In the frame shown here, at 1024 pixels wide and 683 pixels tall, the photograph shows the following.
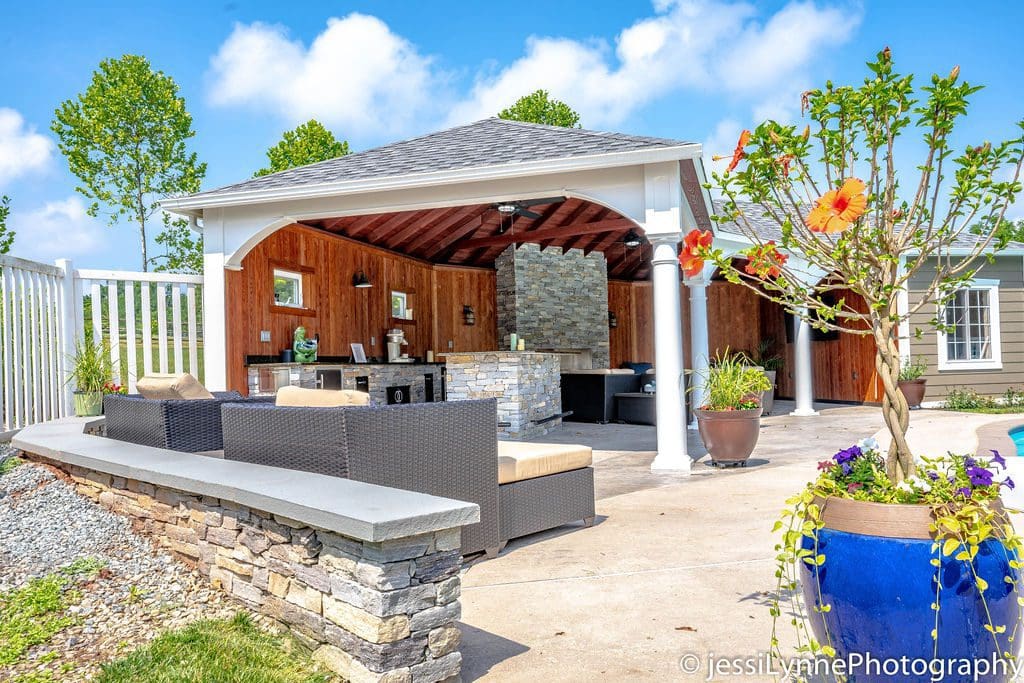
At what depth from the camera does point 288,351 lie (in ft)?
29.1

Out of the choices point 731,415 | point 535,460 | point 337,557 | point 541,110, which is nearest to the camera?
point 337,557

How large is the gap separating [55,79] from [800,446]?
2056 centimetres

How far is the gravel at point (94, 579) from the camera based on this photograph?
8.72 feet

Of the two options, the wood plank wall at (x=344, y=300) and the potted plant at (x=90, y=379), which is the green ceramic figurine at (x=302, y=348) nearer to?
the wood plank wall at (x=344, y=300)

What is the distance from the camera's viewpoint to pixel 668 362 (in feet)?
21.6

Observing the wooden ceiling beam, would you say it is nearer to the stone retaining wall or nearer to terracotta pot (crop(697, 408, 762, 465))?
terracotta pot (crop(697, 408, 762, 465))

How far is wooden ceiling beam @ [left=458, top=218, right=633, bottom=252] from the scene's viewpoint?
396 inches

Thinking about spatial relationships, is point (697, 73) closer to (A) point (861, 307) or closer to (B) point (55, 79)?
(A) point (861, 307)

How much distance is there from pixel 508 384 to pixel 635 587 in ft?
19.5

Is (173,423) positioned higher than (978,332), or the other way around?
(978,332)

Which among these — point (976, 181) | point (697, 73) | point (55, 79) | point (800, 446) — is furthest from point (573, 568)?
point (55, 79)

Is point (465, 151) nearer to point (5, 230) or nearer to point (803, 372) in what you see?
point (803, 372)

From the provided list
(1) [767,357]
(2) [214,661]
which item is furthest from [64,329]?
(1) [767,357]

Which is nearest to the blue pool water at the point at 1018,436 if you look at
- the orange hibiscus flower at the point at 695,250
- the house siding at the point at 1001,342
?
the house siding at the point at 1001,342
